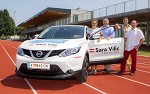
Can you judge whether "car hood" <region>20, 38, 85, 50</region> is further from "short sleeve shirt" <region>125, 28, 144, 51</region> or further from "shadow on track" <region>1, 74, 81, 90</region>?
"short sleeve shirt" <region>125, 28, 144, 51</region>

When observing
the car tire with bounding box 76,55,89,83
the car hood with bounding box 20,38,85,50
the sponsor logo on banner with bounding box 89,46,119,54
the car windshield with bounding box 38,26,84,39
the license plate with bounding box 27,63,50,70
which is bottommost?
the car tire with bounding box 76,55,89,83

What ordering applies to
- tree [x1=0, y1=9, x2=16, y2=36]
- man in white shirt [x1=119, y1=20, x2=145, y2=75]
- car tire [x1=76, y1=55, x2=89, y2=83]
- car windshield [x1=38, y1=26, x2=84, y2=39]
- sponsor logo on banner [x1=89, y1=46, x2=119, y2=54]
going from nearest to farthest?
car tire [x1=76, y1=55, x2=89, y2=83] → car windshield [x1=38, y1=26, x2=84, y2=39] → sponsor logo on banner [x1=89, y1=46, x2=119, y2=54] → man in white shirt [x1=119, y1=20, x2=145, y2=75] → tree [x1=0, y1=9, x2=16, y2=36]

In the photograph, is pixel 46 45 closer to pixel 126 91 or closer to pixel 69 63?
pixel 69 63

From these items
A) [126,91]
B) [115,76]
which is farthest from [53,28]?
[126,91]

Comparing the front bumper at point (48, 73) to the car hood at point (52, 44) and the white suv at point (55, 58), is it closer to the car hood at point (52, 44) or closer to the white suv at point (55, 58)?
the white suv at point (55, 58)

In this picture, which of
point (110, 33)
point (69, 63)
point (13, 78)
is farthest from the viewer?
point (110, 33)

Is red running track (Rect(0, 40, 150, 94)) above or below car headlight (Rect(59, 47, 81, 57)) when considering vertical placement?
below

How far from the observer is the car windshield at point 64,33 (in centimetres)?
793

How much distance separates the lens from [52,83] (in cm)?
756

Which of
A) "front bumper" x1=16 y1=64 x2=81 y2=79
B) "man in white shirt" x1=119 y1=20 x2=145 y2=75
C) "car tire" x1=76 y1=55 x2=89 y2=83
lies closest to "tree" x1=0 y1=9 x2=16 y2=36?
"man in white shirt" x1=119 y1=20 x2=145 y2=75

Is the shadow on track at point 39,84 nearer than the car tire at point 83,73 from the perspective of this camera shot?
Yes

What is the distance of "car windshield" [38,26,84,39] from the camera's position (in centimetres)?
793

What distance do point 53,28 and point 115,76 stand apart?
2.55 meters

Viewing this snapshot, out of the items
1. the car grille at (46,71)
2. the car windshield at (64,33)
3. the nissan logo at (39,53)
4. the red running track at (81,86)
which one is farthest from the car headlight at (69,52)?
the car windshield at (64,33)
